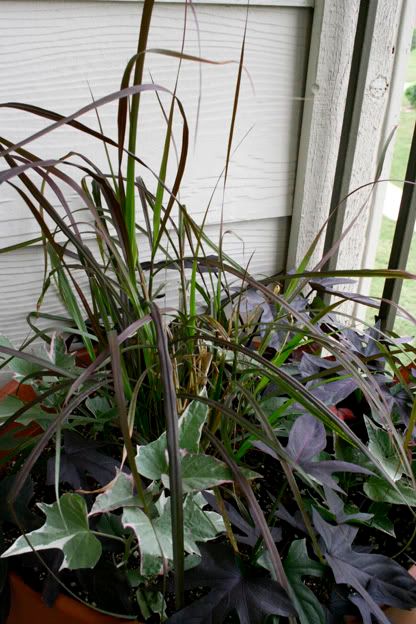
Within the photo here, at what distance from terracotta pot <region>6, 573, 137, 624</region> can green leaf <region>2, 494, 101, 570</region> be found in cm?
7

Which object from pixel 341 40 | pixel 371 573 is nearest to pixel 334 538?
pixel 371 573

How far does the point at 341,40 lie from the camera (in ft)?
2.72

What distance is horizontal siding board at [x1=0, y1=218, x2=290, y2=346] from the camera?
2.71 feet

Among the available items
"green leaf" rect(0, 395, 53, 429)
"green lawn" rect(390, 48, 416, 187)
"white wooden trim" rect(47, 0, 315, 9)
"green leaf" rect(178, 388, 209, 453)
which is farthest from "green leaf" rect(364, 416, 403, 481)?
"green lawn" rect(390, 48, 416, 187)

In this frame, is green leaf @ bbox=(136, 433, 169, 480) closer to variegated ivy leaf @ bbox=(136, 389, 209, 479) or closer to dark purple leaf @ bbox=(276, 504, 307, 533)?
variegated ivy leaf @ bbox=(136, 389, 209, 479)

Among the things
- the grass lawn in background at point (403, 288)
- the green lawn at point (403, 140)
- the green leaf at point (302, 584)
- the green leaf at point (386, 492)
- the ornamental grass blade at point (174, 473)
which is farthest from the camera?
the green lawn at point (403, 140)

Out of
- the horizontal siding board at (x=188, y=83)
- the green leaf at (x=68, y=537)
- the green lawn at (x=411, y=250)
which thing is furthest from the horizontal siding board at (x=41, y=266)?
the green lawn at (x=411, y=250)

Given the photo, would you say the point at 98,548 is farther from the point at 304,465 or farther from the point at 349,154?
the point at 349,154

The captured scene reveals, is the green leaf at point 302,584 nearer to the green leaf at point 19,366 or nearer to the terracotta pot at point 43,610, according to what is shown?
the terracotta pot at point 43,610

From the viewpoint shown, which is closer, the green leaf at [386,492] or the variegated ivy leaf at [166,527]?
the variegated ivy leaf at [166,527]

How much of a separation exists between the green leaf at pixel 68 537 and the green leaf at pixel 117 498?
0.02m

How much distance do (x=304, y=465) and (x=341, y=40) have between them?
22.4 inches

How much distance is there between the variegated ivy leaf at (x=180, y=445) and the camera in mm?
497

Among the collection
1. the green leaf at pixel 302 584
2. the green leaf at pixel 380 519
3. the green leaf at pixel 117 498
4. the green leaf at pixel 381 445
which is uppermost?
the green leaf at pixel 117 498
